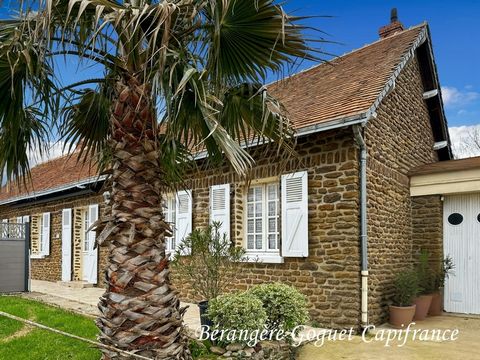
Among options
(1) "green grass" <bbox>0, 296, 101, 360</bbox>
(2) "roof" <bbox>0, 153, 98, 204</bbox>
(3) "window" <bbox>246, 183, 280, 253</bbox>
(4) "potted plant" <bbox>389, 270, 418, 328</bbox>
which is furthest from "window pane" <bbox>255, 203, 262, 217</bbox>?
(2) "roof" <bbox>0, 153, 98, 204</bbox>

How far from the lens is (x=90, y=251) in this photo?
1316 centimetres

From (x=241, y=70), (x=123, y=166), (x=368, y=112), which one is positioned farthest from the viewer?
(x=368, y=112)

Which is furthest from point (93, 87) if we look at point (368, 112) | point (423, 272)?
point (423, 272)

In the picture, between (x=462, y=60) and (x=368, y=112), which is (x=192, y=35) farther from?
(x=462, y=60)

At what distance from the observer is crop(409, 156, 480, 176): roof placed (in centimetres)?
830

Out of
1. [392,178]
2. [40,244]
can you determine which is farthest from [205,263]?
[40,244]

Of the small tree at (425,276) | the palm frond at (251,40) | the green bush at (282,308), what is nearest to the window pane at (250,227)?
the green bush at (282,308)

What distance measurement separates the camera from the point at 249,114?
5098 mm

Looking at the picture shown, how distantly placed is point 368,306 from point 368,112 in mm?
3064

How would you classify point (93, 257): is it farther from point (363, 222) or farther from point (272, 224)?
point (363, 222)

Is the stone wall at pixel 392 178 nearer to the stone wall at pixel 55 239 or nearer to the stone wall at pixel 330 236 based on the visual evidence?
the stone wall at pixel 330 236

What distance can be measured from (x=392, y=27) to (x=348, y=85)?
3908 millimetres

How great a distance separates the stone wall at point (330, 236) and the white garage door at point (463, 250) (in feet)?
10.6

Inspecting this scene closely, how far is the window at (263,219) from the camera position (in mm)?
8352
